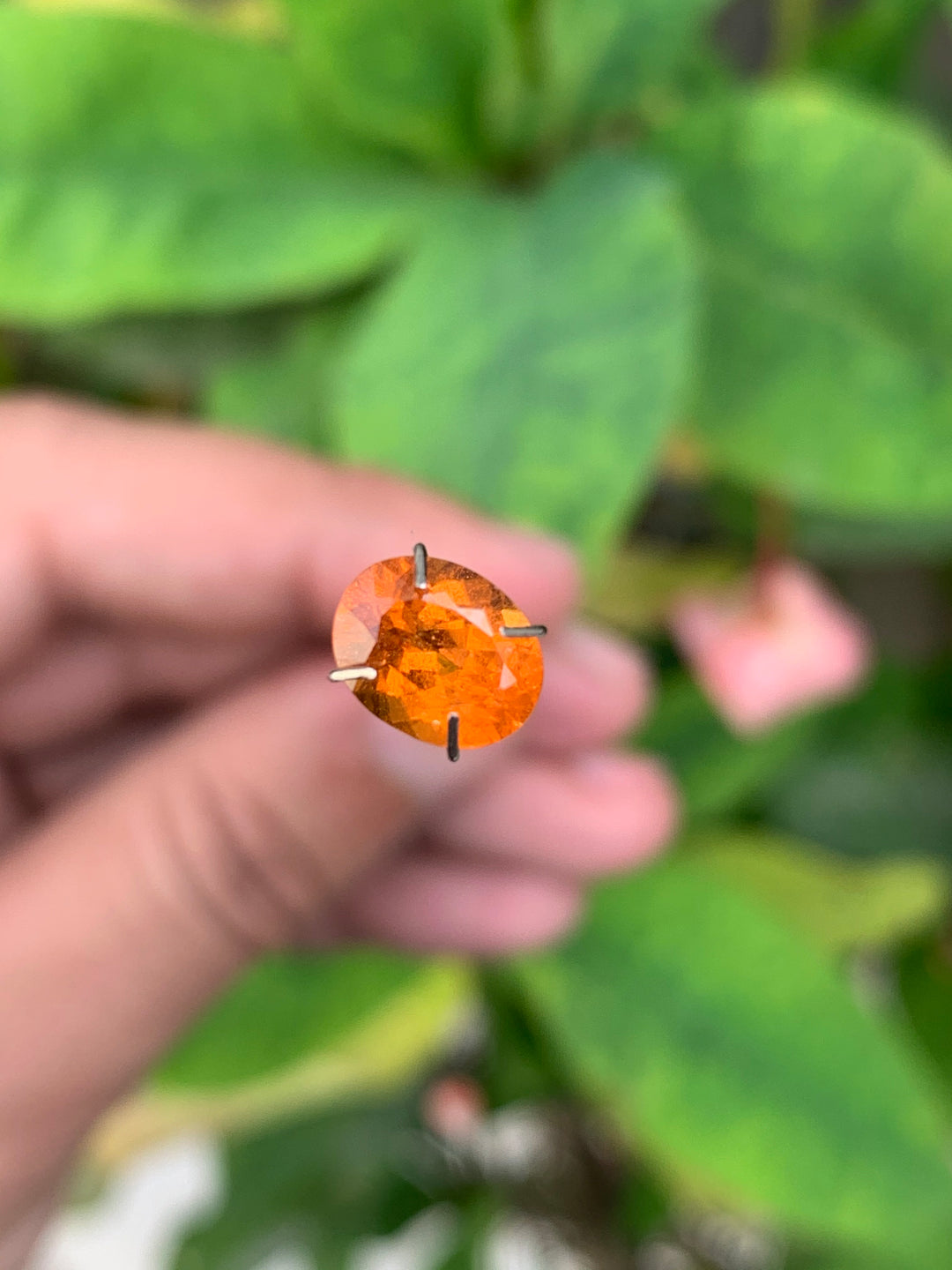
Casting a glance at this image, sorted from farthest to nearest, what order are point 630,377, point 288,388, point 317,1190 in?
point 317,1190 → point 288,388 → point 630,377

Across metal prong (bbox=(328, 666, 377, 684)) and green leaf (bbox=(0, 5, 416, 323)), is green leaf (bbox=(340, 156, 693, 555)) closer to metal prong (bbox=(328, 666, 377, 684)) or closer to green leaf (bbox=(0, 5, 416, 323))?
green leaf (bbox=(0, 5, 416, 323))

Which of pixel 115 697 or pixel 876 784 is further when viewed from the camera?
pixel 876 784

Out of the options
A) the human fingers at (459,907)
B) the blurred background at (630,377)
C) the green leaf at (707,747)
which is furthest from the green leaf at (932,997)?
the human fingers at (459,907)

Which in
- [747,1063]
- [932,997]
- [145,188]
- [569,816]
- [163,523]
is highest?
[145,188]

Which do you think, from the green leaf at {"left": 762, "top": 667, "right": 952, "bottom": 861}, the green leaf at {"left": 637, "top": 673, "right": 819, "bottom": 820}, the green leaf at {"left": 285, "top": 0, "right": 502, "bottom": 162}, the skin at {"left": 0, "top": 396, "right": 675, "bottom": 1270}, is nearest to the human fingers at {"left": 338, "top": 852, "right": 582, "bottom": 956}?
the skin at {"left": 0, "top": 396, "right": 675, "bottom": 1270}

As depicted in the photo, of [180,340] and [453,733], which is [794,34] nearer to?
[180,340]

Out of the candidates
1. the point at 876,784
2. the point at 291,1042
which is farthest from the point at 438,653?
the point at 876,784

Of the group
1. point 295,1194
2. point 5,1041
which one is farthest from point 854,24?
point 295,1194
